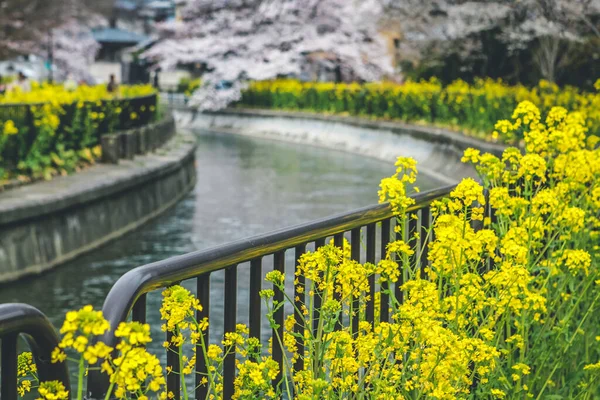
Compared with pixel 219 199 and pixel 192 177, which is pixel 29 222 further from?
pixel 192 177

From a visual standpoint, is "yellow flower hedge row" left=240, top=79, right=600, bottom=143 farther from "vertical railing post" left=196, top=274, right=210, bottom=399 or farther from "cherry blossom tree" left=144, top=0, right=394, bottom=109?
"vertical railing post" left=196, top=274, right=210, bottom=399

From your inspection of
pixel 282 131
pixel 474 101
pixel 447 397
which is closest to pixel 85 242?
pixel 447 397

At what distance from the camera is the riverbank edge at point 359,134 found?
69.5 feet

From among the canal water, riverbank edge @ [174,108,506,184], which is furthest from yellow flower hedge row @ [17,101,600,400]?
riverbank edge @ [174,108,506,184]

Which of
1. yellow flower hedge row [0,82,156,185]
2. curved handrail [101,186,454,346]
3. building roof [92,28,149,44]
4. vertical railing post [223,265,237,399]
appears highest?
building roof [92,28,149,44]

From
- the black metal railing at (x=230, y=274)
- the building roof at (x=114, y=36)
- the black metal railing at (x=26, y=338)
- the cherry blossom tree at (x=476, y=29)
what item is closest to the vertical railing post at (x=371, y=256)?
the black metal railing at (x=230, y=274)

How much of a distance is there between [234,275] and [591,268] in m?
2.99

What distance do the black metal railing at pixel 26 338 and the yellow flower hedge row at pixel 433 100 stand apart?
9.15 m

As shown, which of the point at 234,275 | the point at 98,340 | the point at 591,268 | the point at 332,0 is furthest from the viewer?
the point at 332,0

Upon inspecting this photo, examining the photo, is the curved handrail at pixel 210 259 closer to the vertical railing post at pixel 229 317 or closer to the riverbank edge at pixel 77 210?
the vertical railing post at pixel 229 317

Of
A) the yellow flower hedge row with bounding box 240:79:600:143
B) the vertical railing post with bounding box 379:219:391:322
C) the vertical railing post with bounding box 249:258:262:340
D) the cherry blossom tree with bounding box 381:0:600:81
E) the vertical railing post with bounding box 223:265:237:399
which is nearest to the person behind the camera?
the vertical railing post with bounding box 223:265:237:399

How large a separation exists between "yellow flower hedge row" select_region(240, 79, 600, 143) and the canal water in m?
1.83

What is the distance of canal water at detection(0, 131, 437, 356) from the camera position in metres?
10.4

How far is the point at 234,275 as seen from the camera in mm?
3303
